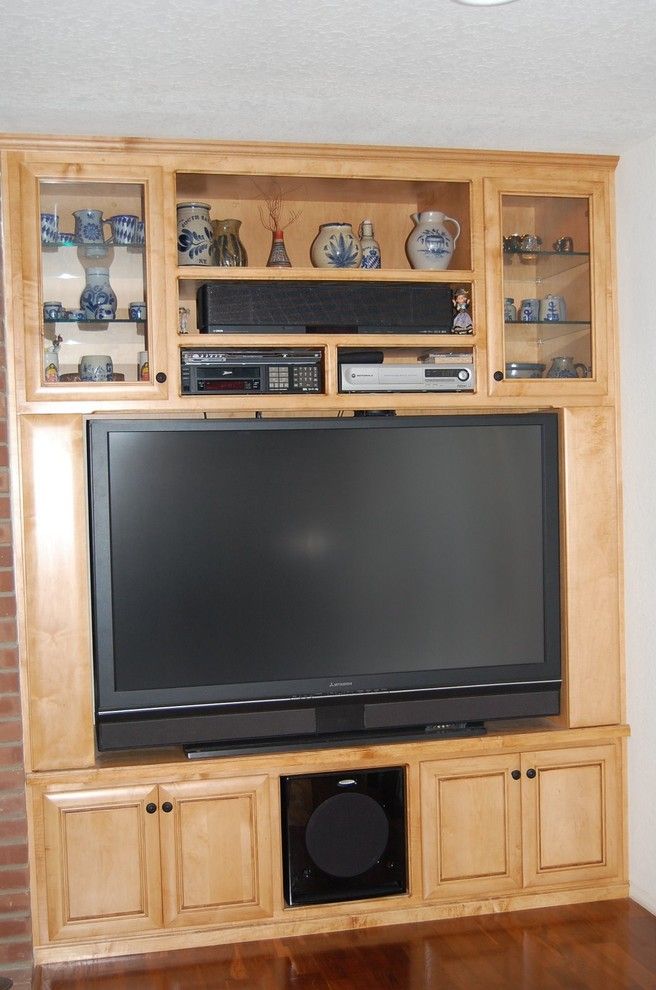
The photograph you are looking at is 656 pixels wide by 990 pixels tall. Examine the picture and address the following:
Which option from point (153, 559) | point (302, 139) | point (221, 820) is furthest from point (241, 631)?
point (302, 139)

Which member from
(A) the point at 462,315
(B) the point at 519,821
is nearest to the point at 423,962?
(B) the point at 519,821

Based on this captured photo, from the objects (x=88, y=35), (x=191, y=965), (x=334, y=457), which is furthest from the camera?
(x=334, y=457)

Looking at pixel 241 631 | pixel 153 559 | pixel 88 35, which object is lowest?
pixel 241 631

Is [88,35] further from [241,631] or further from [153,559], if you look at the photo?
[241,631]

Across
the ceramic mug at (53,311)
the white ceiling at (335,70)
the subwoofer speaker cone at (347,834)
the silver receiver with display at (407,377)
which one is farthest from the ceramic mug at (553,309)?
the subwoofer speaker cone at (347,834)

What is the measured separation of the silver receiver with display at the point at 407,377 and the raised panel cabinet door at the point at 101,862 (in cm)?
143

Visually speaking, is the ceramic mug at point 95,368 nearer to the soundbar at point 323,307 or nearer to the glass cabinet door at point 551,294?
the soundbar at point 323,307

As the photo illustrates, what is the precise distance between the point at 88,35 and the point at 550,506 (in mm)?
2019

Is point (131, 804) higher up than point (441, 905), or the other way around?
point (131, 804)

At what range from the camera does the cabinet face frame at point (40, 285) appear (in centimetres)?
308

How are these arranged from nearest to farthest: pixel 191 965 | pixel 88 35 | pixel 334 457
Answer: pixel 88 35
pixel 191 965
pixel 334 457

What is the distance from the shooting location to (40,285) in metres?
3.09

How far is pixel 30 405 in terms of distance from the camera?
3.10 meters

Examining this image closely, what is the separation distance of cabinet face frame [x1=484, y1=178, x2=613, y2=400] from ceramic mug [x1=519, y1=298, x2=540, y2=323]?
89 millimetres
